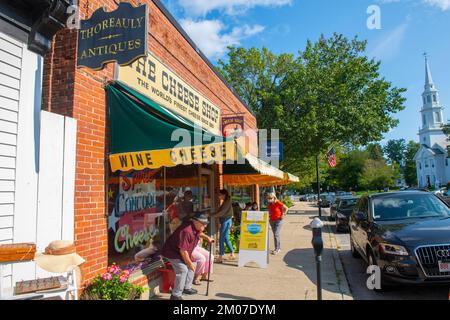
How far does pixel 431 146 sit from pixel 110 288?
Answer: 112 metres

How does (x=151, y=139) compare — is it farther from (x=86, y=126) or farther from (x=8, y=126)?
(x=8, y=126)

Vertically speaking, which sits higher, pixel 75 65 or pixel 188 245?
pixel 75 65

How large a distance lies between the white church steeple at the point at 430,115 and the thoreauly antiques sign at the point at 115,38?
113 meters

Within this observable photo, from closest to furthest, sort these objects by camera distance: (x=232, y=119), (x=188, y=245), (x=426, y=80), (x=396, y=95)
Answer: (x=188, y=245) < (x=232, y=119) < (x=396, y=95) < (x=426, y=80)

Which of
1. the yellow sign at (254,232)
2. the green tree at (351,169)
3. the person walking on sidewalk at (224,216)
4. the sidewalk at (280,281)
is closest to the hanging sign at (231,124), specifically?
A: the person walking on sidewalk at (224,216)

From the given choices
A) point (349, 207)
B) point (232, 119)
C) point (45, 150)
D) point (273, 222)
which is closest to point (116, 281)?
point (45, 150)

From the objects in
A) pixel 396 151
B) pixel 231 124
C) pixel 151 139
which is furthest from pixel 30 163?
pixel 396 151

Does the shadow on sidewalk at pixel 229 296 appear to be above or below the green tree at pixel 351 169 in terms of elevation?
below

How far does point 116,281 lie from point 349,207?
43.7 feet

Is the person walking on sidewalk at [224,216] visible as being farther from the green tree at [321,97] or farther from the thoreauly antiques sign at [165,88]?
the green tree at [321,97]

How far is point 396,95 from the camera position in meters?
23.5

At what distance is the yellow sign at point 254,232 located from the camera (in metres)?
7.68
